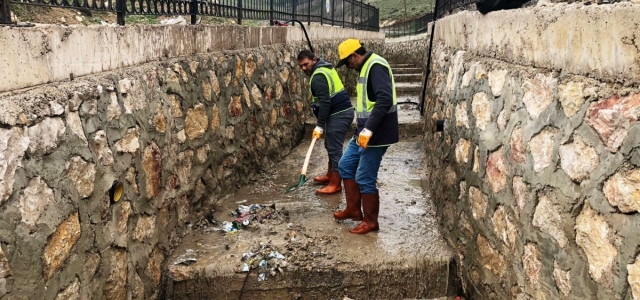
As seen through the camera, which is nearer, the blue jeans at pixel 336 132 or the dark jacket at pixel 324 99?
the dark jacket at pixel 324 99

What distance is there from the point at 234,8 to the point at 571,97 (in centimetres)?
503

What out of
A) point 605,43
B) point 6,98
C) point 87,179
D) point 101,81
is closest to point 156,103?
point 101,81

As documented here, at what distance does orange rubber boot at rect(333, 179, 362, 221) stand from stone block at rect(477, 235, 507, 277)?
1.39 metres

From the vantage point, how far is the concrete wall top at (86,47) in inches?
96.0

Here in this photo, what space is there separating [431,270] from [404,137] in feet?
14.1

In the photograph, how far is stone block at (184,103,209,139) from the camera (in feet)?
15.0

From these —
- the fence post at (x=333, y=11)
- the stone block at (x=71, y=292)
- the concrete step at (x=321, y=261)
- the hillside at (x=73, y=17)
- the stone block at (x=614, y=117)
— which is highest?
the fence post at (x=333, y=11)

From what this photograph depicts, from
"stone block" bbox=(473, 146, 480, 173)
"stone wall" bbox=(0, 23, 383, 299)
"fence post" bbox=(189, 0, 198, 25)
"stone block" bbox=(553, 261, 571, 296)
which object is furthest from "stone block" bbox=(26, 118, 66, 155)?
"fence post" bbox=(189, 0, 198, 25)

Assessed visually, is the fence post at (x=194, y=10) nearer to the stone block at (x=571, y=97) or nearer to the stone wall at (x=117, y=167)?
the stone wall at (x=117, y=167)

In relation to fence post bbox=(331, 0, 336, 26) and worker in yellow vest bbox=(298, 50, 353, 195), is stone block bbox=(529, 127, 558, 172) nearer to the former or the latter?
worker in yellow vest bbox=(298, 50, 353, 195)

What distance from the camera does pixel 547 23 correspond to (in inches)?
105

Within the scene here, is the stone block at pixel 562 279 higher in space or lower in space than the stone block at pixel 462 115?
lower

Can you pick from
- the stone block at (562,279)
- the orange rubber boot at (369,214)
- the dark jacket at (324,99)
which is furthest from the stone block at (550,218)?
the dark jacket at (324,99)

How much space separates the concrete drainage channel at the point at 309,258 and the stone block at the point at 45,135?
5.43 feet
